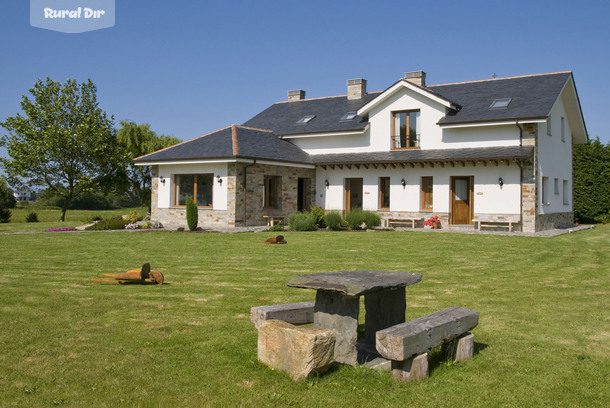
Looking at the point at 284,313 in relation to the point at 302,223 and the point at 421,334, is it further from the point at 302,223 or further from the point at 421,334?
the point at 302,223

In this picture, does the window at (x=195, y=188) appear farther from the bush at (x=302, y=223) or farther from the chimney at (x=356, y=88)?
the chimney at (x=356, y=88)

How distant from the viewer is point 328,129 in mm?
26234

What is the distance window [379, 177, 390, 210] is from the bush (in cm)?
470

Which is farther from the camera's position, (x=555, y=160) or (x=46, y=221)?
(x=46, y=221)

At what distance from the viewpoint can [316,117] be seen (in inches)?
1121

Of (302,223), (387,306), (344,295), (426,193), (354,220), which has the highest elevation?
(426,193)

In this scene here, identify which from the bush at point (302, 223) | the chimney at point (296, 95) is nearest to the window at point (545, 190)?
the bush at point (302, 223)

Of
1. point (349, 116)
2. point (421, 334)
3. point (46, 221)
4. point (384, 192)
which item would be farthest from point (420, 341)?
point (46, 221)

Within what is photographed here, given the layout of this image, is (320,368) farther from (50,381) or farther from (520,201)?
(520,201)

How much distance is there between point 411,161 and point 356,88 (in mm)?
8547

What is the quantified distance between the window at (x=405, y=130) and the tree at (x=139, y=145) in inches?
664

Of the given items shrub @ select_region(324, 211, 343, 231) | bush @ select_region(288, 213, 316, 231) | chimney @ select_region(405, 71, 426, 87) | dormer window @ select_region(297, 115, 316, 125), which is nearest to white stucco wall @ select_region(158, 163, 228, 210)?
bush @ select_region(288, 213, 316, 231)

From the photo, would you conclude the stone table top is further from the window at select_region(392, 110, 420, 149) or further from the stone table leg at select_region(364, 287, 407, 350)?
the window at select_region(392, 110, 420, 149)

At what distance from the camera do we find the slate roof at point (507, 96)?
21016 millimetres
